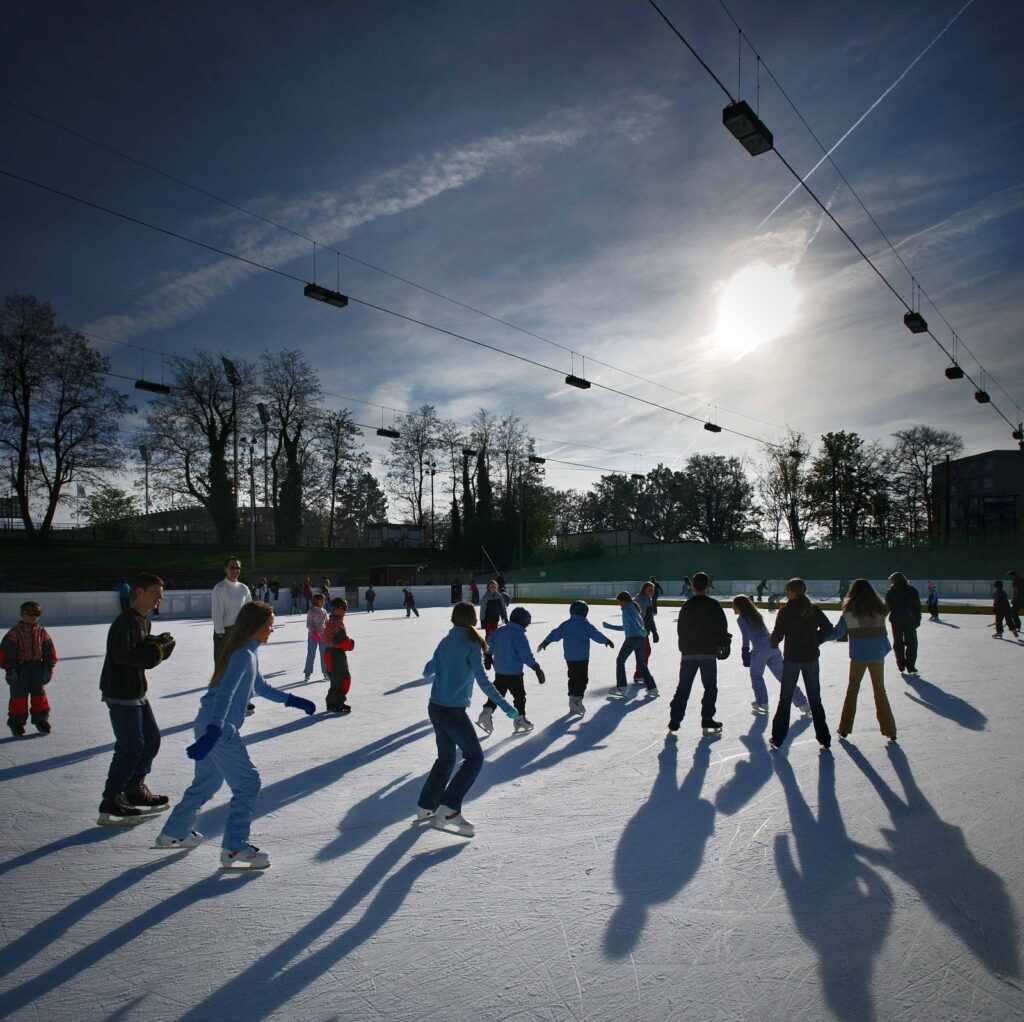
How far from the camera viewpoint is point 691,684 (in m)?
7.04

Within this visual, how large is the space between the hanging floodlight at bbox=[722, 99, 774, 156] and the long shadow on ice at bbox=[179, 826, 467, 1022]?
7183mm

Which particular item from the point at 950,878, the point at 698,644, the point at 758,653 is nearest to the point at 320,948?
the point at 950,878

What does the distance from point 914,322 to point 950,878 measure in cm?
1233

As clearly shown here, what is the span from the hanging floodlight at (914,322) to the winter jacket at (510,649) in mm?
10611

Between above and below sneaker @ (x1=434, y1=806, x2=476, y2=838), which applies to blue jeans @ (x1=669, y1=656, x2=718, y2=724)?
above

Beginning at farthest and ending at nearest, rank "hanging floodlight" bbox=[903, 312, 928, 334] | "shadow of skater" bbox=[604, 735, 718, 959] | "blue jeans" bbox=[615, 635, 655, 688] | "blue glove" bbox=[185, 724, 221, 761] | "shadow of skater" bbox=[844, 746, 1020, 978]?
"hanging floodlight" bbox=[903, 312, 928, 334], "blue jeans" bbox=[615, 635, 655, 688], "blue glove" bbox=[185, 724, 221, 761], "shadow of skater" bbox=[604, 735, 718, 959], "shadow of skater" bbox=[844, 746, 1020, 978]

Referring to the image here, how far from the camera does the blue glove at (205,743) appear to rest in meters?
3.65

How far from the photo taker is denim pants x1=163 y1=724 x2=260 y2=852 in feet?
12.8

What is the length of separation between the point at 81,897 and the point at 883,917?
13.0 ft

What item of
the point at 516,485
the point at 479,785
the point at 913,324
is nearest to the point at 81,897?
the point at 479,785

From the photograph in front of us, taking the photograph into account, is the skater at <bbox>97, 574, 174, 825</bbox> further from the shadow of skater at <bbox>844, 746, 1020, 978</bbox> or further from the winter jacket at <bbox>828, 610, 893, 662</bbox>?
the winter jacket at <bbox>828, 610, 893, 662</bbox>

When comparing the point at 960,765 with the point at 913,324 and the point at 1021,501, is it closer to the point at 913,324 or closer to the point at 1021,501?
the point at 913,324

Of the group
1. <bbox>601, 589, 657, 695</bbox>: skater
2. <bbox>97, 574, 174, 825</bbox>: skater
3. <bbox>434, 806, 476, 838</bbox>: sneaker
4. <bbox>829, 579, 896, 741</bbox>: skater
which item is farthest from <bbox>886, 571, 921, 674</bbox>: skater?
<bbox>97, 574, 174, 825</bbox>: skater

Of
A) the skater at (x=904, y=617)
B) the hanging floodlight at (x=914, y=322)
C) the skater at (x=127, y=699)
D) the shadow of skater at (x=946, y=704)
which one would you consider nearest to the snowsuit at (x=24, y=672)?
the skater at (x=127, y=699)
